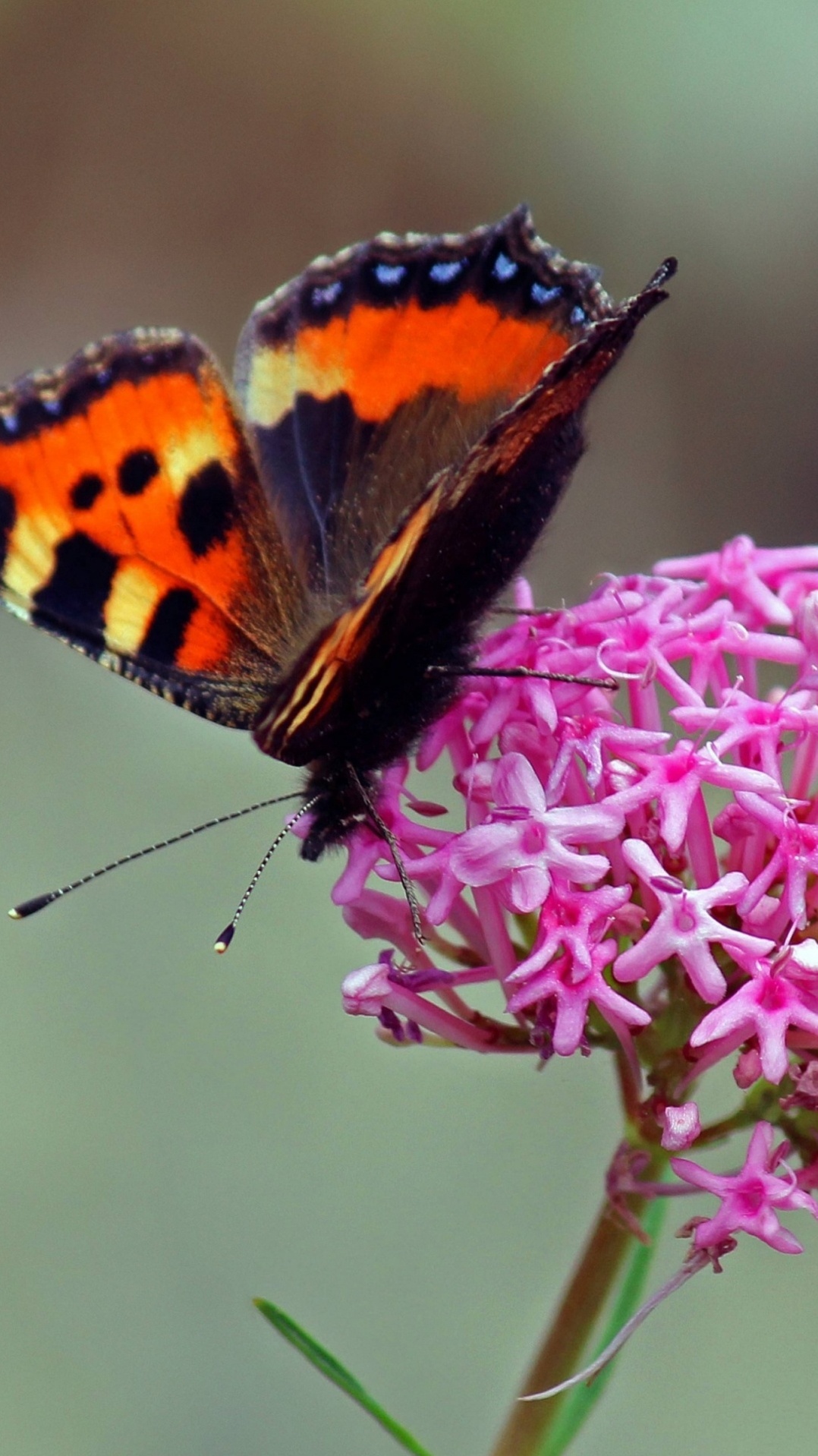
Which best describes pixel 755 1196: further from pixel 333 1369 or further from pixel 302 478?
pixel 302 478

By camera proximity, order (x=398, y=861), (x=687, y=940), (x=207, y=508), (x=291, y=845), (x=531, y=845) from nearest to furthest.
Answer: (x=687, y=940), (x=531, y=845), (x=398, y=861), (x=207, y=508), (x=291, y=845)

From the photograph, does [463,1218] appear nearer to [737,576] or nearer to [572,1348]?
[572,1348]

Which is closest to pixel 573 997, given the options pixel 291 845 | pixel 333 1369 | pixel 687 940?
pixel 687 940

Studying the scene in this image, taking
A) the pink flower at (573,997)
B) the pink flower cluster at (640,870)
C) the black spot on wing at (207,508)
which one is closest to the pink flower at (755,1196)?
the pink flower cluster at (640,870)

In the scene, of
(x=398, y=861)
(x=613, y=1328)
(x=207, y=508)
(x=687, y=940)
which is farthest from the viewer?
(x=207, y=508)

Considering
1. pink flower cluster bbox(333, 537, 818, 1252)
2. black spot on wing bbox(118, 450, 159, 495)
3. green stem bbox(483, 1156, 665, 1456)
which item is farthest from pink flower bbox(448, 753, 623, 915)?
black spot on wing bbox(118, 450, 159, 495)

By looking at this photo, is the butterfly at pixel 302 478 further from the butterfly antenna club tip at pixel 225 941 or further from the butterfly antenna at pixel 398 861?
the butterfly antenna club tip at pixel 225 941

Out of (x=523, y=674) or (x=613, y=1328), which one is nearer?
(x=523, y=674)
